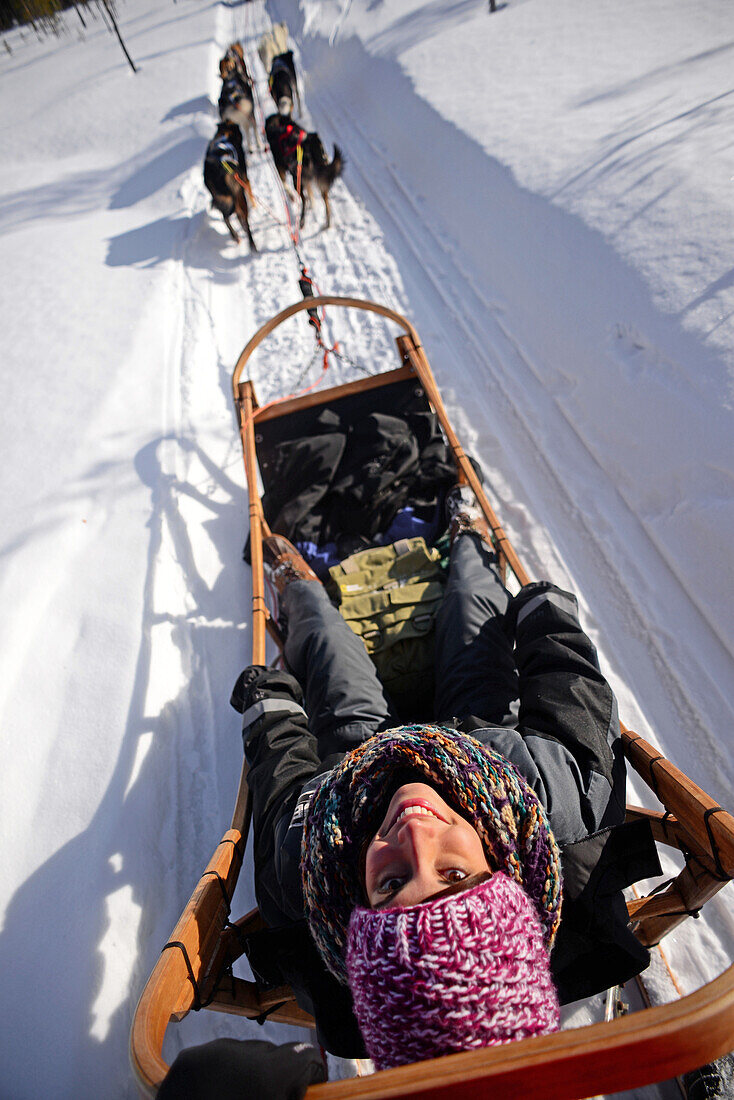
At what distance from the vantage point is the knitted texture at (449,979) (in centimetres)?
72

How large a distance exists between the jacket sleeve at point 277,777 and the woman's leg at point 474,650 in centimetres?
42

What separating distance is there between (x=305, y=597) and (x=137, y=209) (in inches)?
235

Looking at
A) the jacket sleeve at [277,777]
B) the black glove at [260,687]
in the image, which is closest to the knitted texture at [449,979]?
the jacket sleeve at [277,777]

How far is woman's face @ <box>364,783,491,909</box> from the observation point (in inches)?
33.8

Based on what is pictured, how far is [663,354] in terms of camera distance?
2.56 metres

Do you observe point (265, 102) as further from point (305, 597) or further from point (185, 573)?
point (305, 597)

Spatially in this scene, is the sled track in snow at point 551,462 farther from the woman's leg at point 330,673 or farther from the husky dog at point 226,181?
the husky dog at point 226,181

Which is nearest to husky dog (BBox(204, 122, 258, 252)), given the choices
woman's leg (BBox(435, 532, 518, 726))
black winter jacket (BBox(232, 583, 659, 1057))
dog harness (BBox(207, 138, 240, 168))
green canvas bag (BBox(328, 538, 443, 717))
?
dog harness (BBox(207, 138, 240, 168))

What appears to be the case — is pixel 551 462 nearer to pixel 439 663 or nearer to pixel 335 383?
pixel 439 663

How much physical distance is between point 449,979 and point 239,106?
26.2ft

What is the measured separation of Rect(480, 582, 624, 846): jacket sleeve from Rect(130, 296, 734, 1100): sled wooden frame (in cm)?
9

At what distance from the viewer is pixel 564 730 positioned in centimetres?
123

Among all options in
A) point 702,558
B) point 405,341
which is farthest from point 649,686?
point 405,341

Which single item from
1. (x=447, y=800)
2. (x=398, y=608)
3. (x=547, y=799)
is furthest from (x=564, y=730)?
(x=398, y=608)
